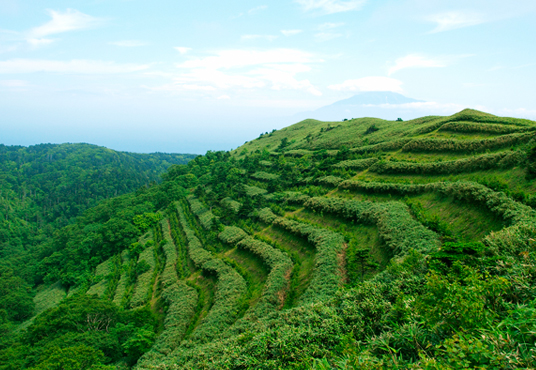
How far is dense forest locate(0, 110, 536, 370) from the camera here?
8.82 metres

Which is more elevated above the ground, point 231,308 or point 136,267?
point 231,308

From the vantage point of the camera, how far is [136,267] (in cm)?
4156

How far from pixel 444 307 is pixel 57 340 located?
2932 cm

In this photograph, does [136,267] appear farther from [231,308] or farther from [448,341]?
[448,341]

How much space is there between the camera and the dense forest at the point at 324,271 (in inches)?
347

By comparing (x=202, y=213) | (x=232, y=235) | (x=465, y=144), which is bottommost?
(x=232, y=235)

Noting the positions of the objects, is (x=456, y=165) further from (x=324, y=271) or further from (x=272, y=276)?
(x=272, y=276)

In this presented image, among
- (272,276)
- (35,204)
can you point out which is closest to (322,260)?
(272,276)

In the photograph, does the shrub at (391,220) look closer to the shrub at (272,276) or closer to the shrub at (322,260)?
the shrub at (322,260)

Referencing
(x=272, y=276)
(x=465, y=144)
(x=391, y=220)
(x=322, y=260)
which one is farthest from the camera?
(x=465, y=144)

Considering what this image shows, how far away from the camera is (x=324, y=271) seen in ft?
71.5

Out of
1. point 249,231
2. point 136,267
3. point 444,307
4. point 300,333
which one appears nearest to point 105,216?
point 136,267

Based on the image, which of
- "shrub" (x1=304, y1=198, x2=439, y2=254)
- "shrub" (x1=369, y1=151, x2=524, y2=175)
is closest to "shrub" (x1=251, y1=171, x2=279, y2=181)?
"shrub" (x1=369, y1=151, x2=524, y2=175)

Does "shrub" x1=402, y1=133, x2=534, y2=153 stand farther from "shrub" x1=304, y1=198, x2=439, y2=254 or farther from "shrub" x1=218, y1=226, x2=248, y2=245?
"shrub" x1=218, y1=226, x2=248, y2=245
